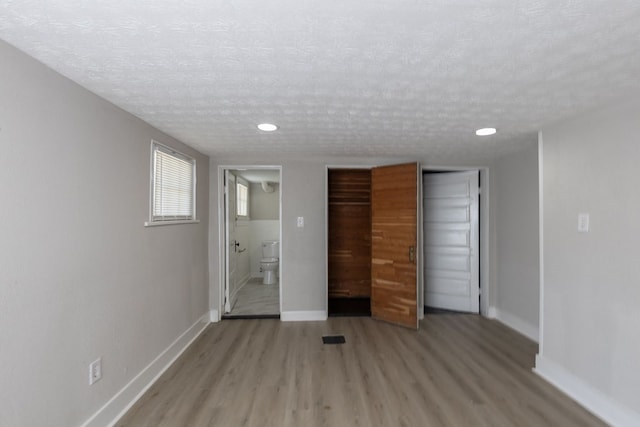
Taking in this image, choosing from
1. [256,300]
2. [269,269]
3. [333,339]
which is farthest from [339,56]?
[269,269]

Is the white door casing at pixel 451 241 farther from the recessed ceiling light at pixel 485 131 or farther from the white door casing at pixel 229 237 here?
the white door casing at pixel 229 237

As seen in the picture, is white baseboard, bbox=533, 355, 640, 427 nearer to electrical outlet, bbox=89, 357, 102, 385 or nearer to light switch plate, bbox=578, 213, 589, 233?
light switch plate, bbox=578, 213, 589, 233

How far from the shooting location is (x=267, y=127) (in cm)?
249

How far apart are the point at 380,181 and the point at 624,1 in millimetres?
2872

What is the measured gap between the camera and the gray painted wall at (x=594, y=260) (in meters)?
1.89

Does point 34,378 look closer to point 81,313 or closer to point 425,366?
point 81,313

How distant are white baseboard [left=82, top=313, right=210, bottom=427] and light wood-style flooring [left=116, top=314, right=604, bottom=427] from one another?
0.22ft

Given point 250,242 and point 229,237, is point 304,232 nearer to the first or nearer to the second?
point 229,237

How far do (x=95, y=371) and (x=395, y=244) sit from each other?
317 centimetres

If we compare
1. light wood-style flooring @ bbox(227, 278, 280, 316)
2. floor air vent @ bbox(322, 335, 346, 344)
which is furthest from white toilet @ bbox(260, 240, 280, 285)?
floor air vent @ bbox(322, 335, 346, 344)

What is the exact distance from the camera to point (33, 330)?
4.65 feet

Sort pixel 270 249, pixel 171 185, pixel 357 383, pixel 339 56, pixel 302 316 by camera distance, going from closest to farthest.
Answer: pixel 339 56
pixel 357 383
pixel 171 185
pixel 302 316
pixel 270 249

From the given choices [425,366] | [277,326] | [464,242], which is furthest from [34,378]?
[464,242]

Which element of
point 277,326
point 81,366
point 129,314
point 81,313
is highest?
point 81,313
